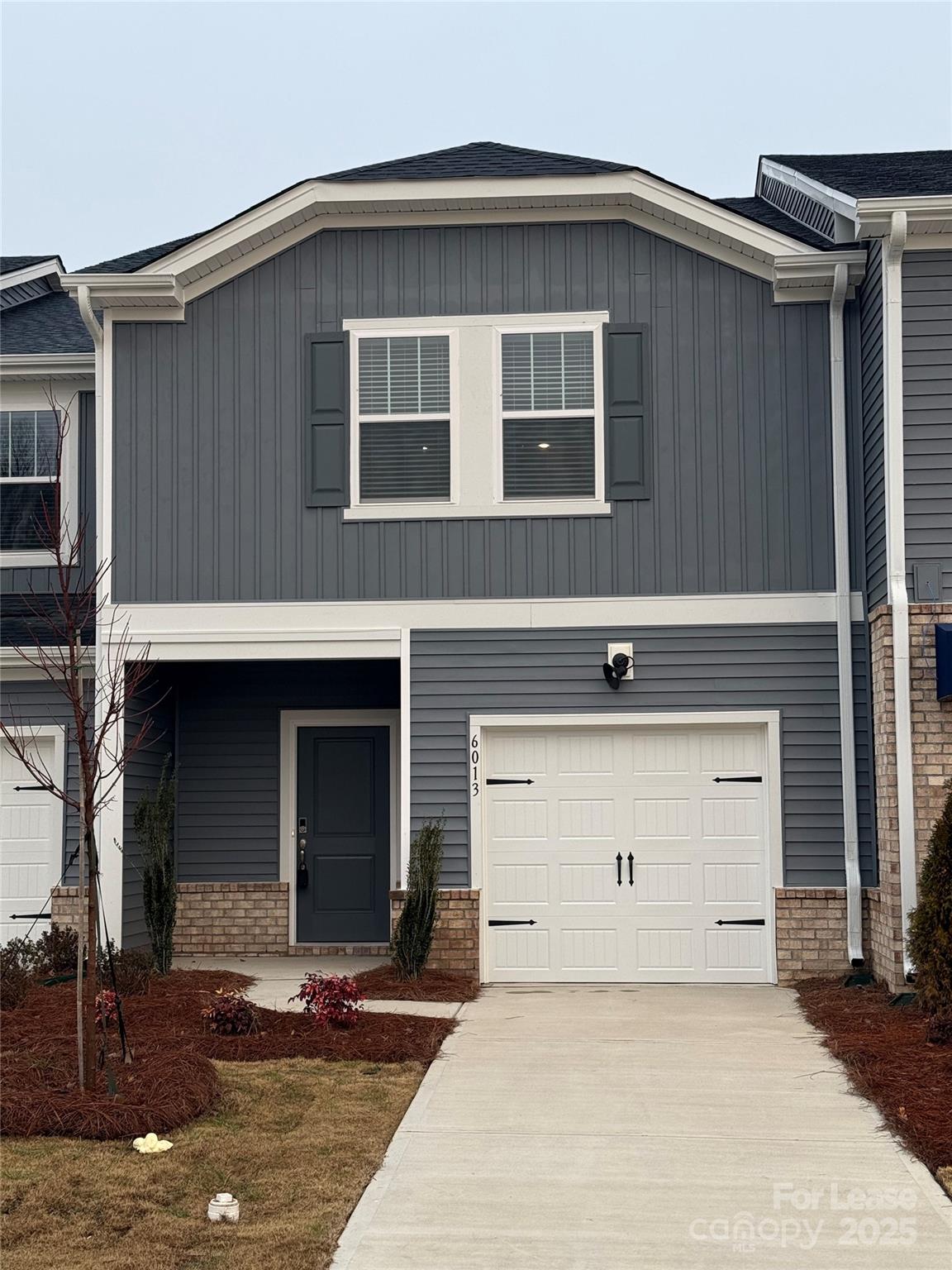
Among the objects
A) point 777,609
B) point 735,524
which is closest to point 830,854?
point 777,609

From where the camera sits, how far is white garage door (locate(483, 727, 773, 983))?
36.6 feet

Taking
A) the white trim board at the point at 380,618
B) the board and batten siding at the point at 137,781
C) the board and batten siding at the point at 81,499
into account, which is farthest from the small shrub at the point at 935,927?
the board and batten siding at the point at 81,499

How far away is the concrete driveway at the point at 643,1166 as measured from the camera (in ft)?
16.7

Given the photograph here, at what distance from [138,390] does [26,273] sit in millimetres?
5815

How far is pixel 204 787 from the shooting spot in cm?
1277

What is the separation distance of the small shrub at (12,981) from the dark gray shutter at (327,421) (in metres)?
4.27

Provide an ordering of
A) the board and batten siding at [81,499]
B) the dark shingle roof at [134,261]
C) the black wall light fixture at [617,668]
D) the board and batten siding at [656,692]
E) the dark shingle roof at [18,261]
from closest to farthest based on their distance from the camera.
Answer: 1. the board and batten siding at [656,692]
2. the black wall light fixture at [617,668]
3. the dark shingle roof at [134,261]
4. the board and batten siding at [81,499]
5. the dark shingle roof at [18,261]

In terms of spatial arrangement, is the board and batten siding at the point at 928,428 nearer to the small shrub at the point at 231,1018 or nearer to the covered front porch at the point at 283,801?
the covered front porch at the point at 283,801

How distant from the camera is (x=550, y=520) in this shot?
11297 millimetres

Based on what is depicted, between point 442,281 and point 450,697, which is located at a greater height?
point 442,281

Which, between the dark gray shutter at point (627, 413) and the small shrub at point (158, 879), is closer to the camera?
the small shrub at point (158, 879)

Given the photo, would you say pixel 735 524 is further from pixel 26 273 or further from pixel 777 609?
pixel 26 273

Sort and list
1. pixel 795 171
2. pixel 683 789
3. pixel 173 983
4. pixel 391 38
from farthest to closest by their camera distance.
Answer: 1. pixel 391 38
2. pixel 795 171
3. pixel 683 789
4. pixel 173 983

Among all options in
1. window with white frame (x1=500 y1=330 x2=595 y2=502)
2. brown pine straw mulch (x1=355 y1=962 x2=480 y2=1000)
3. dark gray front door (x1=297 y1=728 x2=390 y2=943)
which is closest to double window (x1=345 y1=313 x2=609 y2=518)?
window with white frame (x1=500 y1=330 x2=595 y2=502)
